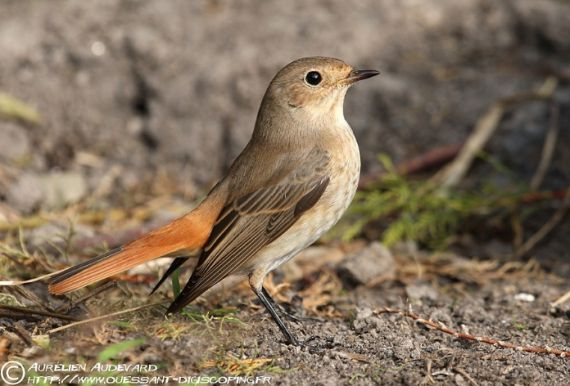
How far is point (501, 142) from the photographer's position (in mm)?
6848

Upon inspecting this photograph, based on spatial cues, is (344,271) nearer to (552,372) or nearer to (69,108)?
(552,372)

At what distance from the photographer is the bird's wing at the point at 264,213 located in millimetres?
4379

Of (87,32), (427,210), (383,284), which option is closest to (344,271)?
(383,284)

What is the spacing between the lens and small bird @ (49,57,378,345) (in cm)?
427

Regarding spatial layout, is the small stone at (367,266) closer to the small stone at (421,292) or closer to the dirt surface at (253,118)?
the dirt surface at (253,118)

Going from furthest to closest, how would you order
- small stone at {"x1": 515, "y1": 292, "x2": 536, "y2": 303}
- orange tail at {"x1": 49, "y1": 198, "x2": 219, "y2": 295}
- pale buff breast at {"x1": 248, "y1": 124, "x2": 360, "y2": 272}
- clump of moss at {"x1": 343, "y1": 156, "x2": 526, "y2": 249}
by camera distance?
1. clump of moss at {"x1": 343, "y1": 156, "x2": 526, "y2": 249}
2. small stone at {"x1": 515, "y1": 292, "x2": 536, "y2": 303}
3. pale buff breast at {"x1": 248, "y1": 124, "x2": 360, "y2": 272}
4. orange tail at {"x1": 49, "y1": 198, "x2": 219, "y2": 295}

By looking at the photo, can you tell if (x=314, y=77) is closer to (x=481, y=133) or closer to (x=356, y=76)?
(x=356, y=76)

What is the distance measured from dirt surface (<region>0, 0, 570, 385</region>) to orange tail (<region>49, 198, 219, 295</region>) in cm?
56

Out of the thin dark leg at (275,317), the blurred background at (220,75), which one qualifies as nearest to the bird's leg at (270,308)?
the thin dark leg at (275,317)

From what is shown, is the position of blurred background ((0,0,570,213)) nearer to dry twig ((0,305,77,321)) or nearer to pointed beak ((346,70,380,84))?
pointed beak ((346,70,380,84))

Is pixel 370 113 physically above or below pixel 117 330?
above

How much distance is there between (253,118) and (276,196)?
8.88 ft

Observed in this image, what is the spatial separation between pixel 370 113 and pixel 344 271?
82.6 inches

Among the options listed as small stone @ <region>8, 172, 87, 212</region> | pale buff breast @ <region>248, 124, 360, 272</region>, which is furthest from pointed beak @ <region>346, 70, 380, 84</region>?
small stone @ <region>8, 172, 87, 212</region>
